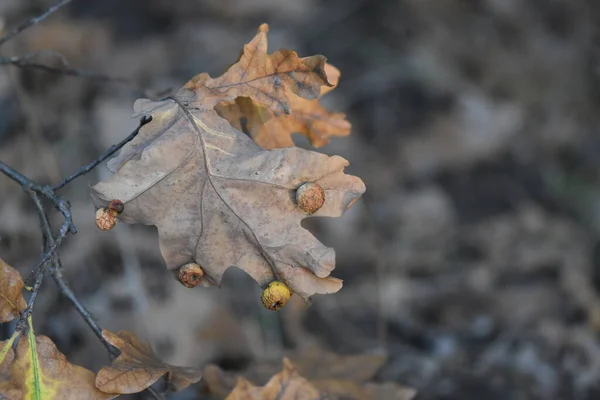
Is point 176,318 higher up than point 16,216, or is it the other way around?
point 16,216

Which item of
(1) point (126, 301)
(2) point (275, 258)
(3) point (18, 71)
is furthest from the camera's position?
(3) point (18, 71)

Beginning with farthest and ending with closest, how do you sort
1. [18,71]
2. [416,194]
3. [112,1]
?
[112,1]
[416,194]
[18,71]

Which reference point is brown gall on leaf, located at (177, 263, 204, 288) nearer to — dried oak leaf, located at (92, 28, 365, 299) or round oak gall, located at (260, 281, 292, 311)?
dried oak leaf, located at (92, 28, 365, 299)

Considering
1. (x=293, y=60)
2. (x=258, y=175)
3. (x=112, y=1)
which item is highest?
(x=112, y=1)

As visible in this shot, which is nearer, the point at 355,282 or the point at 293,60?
the point at 293,60

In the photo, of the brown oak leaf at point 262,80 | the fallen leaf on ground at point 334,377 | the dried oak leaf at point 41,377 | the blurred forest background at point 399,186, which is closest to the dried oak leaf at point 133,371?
the dried oak leaf at point 41,377

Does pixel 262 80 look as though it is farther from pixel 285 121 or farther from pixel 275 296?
pixel 275 296

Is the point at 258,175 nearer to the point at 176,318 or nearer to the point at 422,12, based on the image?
the point at 176,318

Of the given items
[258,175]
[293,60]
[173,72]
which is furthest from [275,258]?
[173,72]
